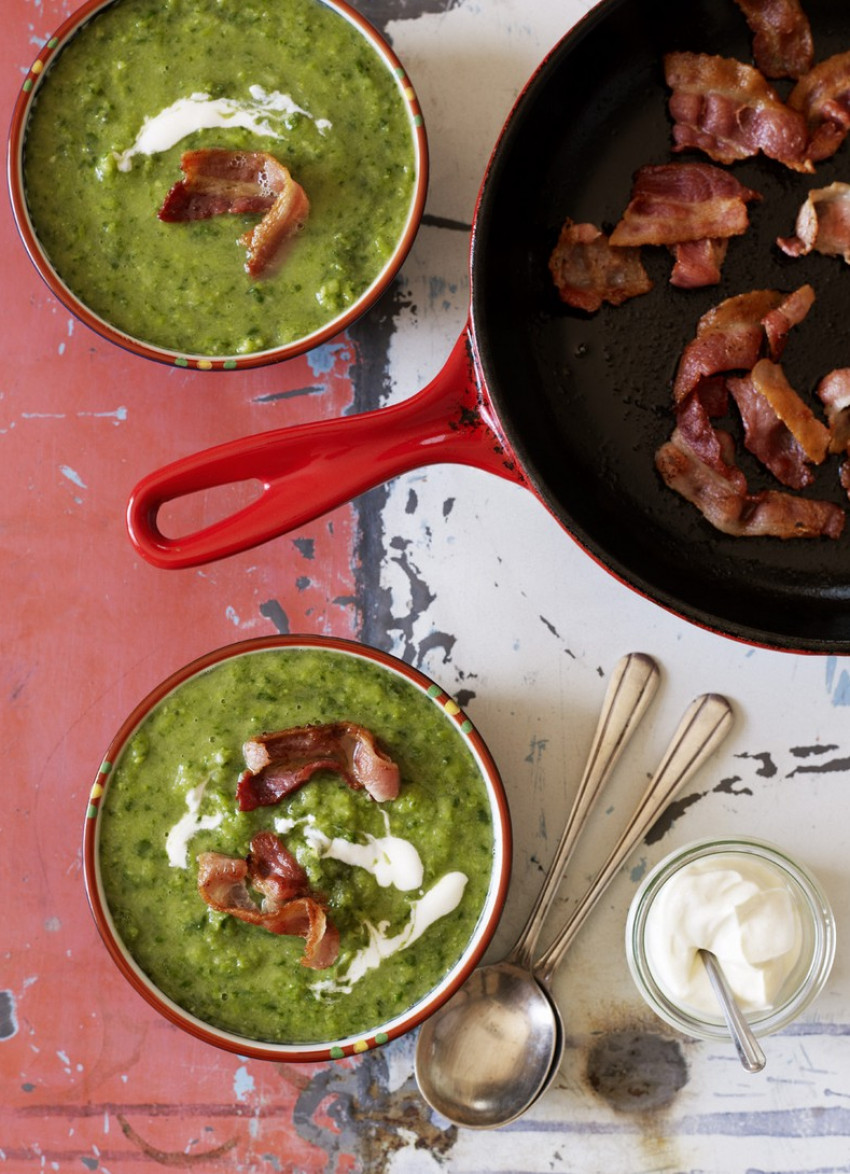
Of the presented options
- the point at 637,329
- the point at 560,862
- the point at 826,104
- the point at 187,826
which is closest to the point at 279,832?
the point at 187,826

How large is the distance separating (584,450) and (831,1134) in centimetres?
113

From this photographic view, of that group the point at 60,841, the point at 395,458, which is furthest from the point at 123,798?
the point at 395,458

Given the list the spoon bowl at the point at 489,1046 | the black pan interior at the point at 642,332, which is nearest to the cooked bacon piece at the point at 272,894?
the spoon bowl at the point at 489,1046

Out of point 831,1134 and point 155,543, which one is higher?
point 155,543

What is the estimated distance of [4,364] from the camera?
5.85 feet

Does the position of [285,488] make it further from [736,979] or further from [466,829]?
[736,979]

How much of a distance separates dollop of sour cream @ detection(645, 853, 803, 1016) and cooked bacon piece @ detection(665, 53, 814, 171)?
1073 millimetres

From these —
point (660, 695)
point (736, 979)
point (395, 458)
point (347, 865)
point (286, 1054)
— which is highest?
point (395, 458)

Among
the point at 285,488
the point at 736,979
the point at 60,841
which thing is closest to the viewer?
the point at 285,488

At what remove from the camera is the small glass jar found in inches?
64.2

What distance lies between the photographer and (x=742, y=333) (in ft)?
5.32

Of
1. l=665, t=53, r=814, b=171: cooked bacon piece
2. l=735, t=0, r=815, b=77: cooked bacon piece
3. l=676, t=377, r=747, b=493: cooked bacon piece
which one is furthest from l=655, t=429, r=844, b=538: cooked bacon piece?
l=735, t=0, r=815, b=77: cooked bacon piece

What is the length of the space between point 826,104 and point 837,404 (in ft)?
1.48

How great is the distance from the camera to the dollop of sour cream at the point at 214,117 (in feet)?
5.37
